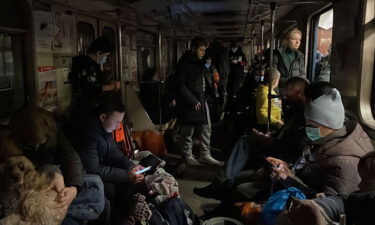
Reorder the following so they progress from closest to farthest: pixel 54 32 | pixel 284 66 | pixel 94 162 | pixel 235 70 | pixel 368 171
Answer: pixel 368 171 < pixel 94 162 < pixel 54 32 < pixel 284 66 < pixel 235 70

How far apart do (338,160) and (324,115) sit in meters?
0.30

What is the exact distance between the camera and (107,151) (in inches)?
108

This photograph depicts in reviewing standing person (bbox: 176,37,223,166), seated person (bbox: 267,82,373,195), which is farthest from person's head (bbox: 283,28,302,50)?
seated person (bbox: 267,82,373,195)

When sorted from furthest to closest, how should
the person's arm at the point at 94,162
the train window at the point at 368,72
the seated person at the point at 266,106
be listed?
1. the seated person at the point at 266,106
2. the train window at the point at 368,72
3. the person's arm at the point at 94,162

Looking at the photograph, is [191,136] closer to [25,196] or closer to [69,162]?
[69,162]

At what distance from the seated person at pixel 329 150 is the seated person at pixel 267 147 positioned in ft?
1.48

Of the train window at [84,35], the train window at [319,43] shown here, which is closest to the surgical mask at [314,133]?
the train window at [319,43]

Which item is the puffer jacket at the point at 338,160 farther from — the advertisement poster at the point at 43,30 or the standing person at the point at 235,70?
the standing person at the point at 235,70

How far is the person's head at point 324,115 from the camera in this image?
2195mm

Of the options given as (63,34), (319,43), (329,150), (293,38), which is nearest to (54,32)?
(63,34)

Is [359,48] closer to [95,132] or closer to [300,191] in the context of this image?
[300,191]

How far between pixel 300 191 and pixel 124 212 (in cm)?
119

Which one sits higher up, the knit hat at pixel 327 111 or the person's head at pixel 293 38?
the person's head at pixel 293 38

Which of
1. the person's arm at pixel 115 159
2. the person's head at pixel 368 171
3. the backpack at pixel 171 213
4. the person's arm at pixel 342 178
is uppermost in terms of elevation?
the person's head at pixel 368 171
